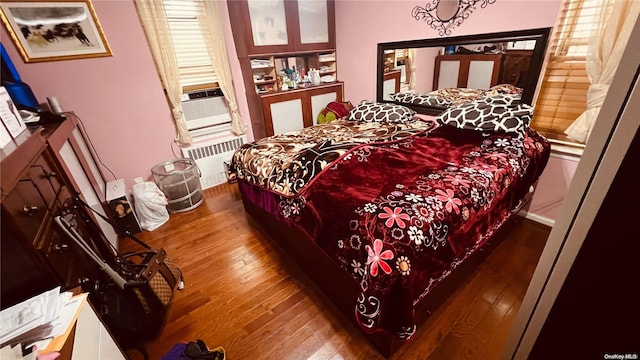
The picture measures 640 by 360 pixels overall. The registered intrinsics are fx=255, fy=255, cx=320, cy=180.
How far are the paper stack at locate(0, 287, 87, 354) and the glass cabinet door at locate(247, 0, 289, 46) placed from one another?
292 cm

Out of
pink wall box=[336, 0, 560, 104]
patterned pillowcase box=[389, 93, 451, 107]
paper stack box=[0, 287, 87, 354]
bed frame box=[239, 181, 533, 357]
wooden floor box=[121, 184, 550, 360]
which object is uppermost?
pink wall box=[336, 0, 560, 104]

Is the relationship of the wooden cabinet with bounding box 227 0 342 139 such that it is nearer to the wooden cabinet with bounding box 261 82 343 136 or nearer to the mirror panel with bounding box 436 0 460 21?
the wooden cabinet with bounding box 261 82 343 136

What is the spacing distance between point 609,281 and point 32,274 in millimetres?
1812

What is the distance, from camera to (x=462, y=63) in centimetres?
240

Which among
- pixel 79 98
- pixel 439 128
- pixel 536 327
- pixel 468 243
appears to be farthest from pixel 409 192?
pixel 79 98

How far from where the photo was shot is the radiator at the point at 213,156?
121 inches

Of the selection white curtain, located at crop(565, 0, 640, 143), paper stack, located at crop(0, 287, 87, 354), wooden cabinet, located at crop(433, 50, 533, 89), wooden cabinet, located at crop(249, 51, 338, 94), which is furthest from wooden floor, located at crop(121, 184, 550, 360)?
wooden cabinet, located at crop(249, 51, 338, 94)

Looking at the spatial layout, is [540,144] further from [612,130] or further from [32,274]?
[32,274]

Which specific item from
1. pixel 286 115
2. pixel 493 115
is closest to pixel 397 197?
pixel 493 115

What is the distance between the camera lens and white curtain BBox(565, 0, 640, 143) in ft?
4.87

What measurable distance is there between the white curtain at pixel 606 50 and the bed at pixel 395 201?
335mm

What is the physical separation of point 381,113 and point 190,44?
7.24ft

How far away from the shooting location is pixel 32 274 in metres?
1.04

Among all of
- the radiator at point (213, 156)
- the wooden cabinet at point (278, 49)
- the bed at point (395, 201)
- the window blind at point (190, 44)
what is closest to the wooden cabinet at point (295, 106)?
the wooden cabinet at point (278, 49)
